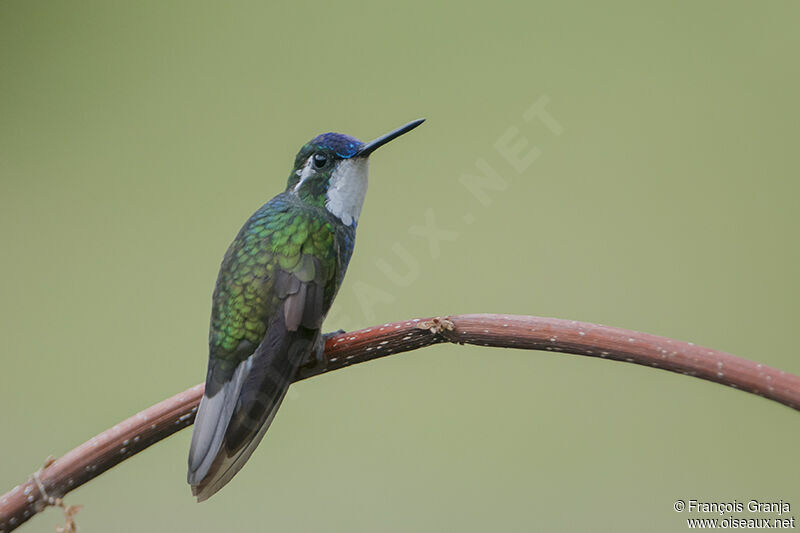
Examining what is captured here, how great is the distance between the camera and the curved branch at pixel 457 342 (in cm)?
57

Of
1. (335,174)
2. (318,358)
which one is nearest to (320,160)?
(335,174)

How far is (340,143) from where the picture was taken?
2.81ft

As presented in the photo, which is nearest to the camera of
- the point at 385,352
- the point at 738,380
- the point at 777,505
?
the point at 738,380

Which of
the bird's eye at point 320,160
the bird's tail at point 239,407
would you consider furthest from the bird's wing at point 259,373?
the bird's eye at point 320,160

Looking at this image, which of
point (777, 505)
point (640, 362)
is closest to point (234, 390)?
point (640, 362)

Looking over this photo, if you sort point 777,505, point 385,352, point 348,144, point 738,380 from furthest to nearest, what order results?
point 777,505 → point 348,144 → point 385,352 → point 738,380

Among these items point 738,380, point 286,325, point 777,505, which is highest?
point 286,325

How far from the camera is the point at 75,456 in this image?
0.64 metres

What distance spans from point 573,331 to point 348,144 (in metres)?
0.39

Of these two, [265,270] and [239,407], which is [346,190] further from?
[239,407]

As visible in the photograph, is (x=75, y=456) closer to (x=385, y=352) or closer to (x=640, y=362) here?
(x=385, y=352)

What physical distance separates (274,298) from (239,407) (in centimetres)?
14

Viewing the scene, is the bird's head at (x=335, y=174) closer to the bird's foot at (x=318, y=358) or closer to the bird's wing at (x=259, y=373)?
the bird's wing at (x=259, y=373)

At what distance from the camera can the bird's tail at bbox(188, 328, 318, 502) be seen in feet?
2.10
